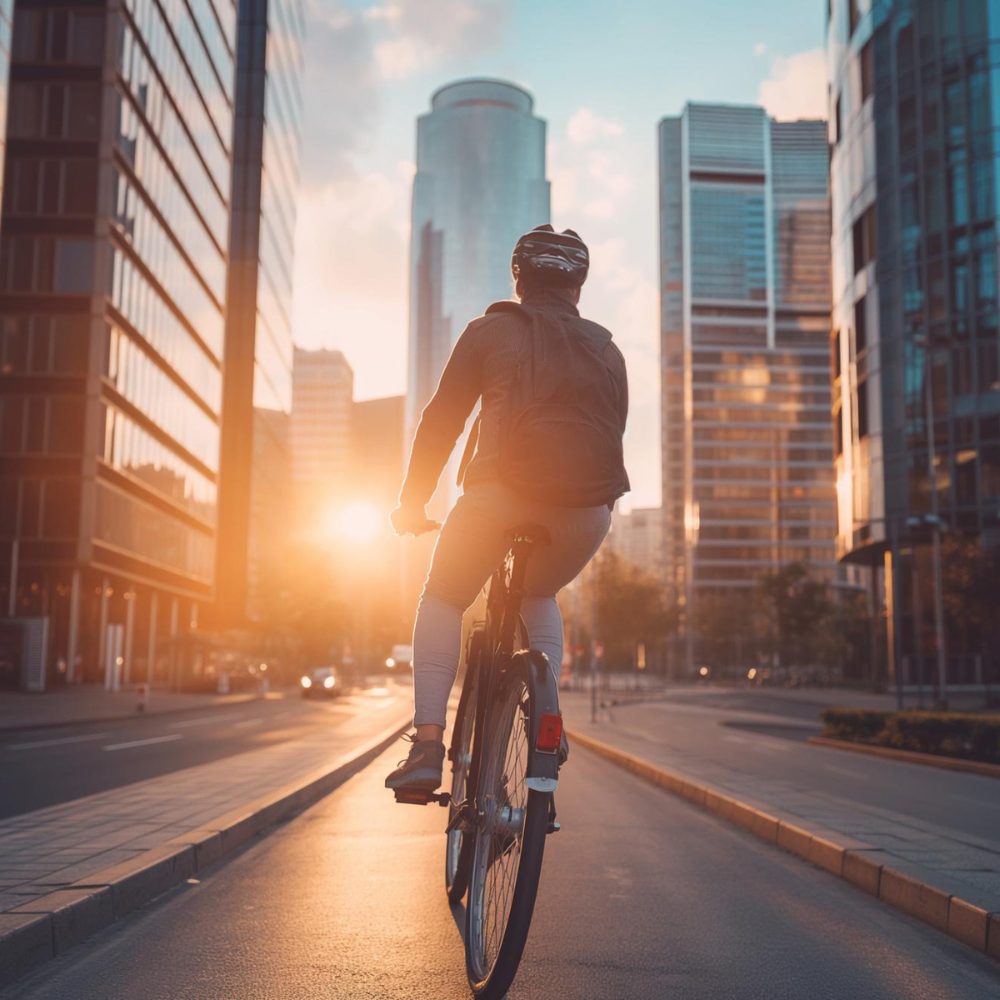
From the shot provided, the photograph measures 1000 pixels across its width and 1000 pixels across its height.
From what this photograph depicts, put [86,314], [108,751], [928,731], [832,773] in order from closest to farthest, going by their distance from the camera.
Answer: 1. [832,773]
2. [108,751]
3. [928,731]
4. [86,314]

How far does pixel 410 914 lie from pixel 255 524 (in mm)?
77572

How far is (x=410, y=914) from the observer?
448 cm

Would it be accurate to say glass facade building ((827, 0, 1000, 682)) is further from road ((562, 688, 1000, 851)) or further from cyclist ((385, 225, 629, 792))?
cyclist ((385, 225, 629, 792))

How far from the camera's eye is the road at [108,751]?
1011 cm

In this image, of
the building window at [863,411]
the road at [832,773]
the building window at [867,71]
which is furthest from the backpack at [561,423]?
the building window at [867,71]

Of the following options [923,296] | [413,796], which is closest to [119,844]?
[413,796]

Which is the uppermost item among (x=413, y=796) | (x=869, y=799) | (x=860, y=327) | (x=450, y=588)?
(x=860, y=327)

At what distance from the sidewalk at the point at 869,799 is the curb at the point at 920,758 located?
28 centimetres

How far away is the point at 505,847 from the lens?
3.28m

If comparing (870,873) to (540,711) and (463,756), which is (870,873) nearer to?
(463,756)

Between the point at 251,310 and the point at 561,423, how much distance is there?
2913 inches

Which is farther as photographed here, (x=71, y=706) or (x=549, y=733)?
(x=71, y=706)

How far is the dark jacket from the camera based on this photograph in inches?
142

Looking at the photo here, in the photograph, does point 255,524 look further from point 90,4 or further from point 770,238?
point 770,238
